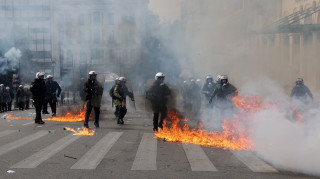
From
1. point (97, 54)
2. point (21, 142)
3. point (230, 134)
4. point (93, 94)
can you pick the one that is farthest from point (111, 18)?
point (230, 134)

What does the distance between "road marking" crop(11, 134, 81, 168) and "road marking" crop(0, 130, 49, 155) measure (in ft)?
2.42

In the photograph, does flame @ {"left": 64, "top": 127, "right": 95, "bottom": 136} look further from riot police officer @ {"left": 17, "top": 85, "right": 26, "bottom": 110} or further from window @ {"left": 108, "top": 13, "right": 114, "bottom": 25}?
riot police officer @ {"left": 17, "top": 85, "right": 26, "bottom": 110}

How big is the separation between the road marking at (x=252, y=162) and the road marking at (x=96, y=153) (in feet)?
8.50

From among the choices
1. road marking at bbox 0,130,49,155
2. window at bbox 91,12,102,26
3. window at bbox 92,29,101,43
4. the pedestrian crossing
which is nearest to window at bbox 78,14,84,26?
window at bbox 91,12,102,26

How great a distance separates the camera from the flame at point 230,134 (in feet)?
32.4

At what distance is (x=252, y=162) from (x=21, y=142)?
561 cm

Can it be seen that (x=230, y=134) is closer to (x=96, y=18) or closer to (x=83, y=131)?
(x=83, y=131)

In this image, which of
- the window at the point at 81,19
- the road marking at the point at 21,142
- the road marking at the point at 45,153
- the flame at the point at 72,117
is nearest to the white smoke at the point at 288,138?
the road marking at the point at 45,153

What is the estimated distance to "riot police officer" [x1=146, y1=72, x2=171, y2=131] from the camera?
1280 centimetres

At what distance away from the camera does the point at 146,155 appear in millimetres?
8773

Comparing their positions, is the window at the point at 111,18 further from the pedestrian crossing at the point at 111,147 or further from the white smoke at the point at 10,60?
the white smoke at the point at 10,60

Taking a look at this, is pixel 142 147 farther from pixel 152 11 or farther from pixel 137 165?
pixel 152 11

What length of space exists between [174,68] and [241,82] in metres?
4.01

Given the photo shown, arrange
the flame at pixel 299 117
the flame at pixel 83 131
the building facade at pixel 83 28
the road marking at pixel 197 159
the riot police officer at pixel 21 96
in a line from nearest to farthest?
the road marking at pixel 197 159
the flame at pixel 299 117
the flame at pixel 83 131
the building facade at pixel 83 28
the riot police officer at pixel 21 96
